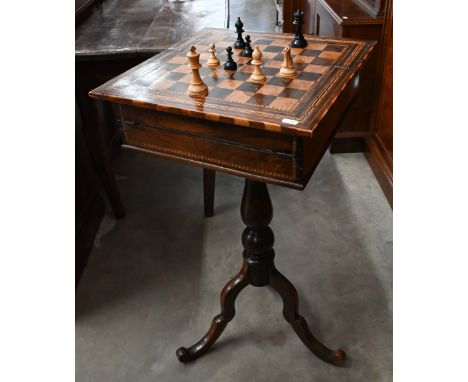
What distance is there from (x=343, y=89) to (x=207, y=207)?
1326mm

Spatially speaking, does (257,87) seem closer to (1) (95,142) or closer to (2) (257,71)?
(2) (257,71)

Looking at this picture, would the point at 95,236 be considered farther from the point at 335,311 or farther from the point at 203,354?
the point at 335,311

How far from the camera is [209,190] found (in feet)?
7.31

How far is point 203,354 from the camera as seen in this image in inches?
63.8

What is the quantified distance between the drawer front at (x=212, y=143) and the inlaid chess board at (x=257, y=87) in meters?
0.04

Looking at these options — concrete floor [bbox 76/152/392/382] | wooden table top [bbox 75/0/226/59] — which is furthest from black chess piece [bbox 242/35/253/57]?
concrete floor [bbox 76/152/392/382]

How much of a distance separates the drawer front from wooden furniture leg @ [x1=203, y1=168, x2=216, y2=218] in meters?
0.99

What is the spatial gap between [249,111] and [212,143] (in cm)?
13

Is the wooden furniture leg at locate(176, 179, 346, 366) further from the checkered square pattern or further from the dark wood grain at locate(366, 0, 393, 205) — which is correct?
the dark wood grain at locate(366, 0, 393, 205)

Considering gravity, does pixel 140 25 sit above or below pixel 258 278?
above

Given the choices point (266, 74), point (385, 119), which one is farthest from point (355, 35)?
point (266, 74)

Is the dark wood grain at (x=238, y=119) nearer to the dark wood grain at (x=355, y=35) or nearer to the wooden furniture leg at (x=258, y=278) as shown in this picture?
the wooden furniture leg at (x=258, y=278)

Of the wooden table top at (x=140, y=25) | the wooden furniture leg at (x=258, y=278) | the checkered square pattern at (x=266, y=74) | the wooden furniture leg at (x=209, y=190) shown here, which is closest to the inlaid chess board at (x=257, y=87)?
the checkered square pattern at (x=266, y=74)

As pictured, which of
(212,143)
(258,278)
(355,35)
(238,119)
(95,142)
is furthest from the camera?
(355,35)
